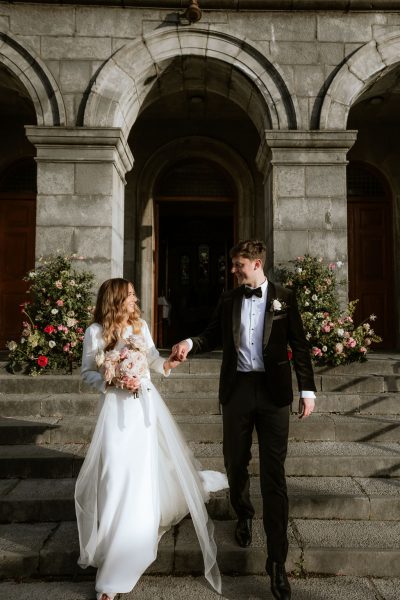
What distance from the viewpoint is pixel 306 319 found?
5.81 metres

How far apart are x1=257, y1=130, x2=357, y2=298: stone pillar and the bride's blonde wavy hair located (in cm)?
373

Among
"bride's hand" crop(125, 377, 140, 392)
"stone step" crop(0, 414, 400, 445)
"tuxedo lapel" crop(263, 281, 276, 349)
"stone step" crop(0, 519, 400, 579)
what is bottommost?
"stone step" crop(0, 519, 400, 579)

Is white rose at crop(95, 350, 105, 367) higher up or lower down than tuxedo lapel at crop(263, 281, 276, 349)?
lower down

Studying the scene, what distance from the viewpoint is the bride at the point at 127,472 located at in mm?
2615

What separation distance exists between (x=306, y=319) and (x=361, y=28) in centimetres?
433

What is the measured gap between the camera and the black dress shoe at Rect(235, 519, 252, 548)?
2994 mm

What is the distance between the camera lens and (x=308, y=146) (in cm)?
629

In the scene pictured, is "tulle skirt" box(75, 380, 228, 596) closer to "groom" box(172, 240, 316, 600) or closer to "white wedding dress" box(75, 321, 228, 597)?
"white wedding dress" box(75, 321, 228, 597)

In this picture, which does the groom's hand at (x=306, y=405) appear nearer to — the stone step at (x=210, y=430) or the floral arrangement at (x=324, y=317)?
the stone step at (x=210, y=430)

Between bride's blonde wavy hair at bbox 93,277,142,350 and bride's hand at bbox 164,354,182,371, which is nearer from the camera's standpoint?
bride's blonde wavy hair at bbox 93,277,142,350

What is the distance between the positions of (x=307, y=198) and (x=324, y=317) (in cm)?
171

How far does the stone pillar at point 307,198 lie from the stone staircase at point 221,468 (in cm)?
172

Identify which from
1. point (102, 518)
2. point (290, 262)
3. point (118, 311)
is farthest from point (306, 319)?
point (102, 518)

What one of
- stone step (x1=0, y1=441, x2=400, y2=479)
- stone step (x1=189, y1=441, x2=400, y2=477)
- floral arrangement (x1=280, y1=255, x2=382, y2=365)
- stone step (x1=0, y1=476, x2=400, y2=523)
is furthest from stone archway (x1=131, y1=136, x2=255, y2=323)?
stone step (x1=0, y1=476, x2=400, y2=523)
